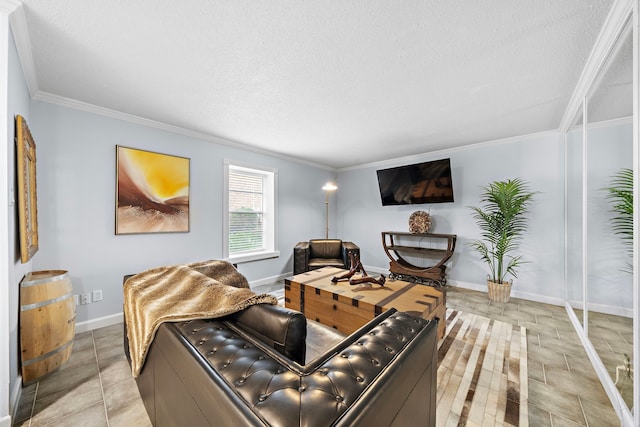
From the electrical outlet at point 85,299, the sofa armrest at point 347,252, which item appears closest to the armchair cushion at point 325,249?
the sofa armrest at point 347,252

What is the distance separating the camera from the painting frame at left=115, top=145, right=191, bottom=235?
108 inches


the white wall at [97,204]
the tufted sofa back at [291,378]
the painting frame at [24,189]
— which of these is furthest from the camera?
the white wall at [97,204]

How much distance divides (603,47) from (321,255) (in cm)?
383

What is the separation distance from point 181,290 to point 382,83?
219cm

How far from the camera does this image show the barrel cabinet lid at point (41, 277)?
172 centimetres

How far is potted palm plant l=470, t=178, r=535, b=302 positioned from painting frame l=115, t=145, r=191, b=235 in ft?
13.6

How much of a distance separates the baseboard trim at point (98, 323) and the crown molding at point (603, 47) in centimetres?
470

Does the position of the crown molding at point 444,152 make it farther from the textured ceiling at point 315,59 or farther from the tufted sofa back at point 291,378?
the tufted sofa back at point 291,378

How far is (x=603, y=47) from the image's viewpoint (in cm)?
163

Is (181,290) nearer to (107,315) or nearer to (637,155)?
(107,315)

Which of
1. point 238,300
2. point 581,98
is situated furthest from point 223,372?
point 581,98

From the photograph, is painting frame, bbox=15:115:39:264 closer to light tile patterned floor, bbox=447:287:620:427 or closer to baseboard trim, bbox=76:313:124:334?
baseboard trim, bbox=76:313:124:334

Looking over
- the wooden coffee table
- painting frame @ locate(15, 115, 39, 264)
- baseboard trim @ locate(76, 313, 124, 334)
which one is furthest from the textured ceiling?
baseboard trim @ locate(76, 313, 124, 334)

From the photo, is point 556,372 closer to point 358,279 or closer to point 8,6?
point 358,279
